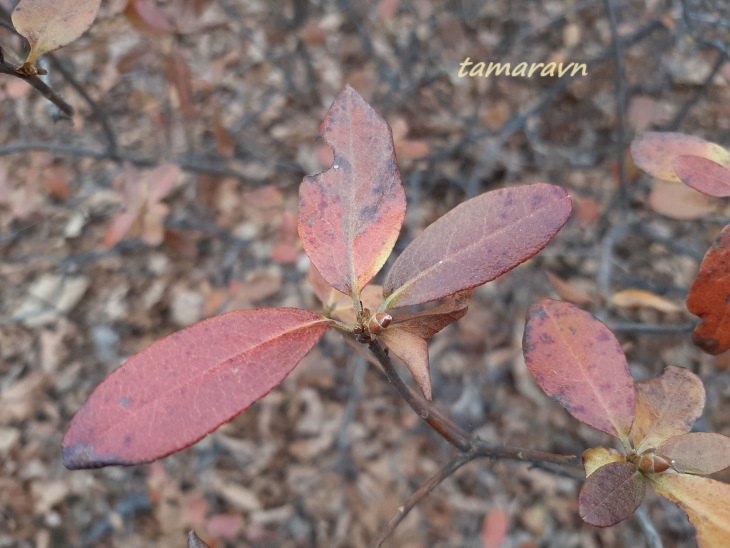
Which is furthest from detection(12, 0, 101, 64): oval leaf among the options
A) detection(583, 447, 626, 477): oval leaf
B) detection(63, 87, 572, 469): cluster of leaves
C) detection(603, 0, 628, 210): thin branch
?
detection(603, 0, 628, 210): thin branch

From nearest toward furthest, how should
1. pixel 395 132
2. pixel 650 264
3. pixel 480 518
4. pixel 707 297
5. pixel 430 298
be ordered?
pixel 430 298
pixel 707 297
pixel 395 132
pixel 480 518
pixel 650 264

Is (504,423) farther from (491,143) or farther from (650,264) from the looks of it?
(491,143)

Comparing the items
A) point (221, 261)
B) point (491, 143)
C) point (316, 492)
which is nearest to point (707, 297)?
point (316, 492)

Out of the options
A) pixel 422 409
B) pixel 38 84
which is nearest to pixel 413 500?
pixel 422 409

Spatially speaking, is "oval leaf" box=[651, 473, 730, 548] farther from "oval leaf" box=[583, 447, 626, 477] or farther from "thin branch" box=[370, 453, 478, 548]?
"thin branch" box=[370, 453, 478, 548]

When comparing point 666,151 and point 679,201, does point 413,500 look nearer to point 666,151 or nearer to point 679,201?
point 666,151

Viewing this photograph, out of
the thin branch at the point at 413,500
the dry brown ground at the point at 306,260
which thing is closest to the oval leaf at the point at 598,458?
the thin branch at the point at 413,500
